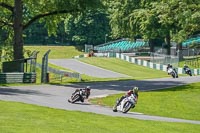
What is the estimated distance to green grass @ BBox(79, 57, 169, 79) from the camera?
62.8 metres

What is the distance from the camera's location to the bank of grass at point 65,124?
14477 mm

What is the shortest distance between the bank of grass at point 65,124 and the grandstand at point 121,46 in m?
72.8

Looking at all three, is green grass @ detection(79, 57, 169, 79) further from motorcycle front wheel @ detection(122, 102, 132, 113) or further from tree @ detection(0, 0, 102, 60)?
motorcycle front wheel @ detection(122, 102, 132, 113)

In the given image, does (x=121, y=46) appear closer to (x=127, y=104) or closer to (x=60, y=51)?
(x=60, y=51)

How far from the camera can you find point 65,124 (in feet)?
53.0

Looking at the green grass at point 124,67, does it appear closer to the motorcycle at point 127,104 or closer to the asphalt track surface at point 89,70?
the asphalt track surface at point 89,70

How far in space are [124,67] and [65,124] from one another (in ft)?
176

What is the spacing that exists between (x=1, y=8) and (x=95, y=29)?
198ft

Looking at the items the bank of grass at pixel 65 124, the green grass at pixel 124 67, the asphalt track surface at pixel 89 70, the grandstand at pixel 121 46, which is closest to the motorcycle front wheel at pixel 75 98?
the bank of grass at pixel 65 124

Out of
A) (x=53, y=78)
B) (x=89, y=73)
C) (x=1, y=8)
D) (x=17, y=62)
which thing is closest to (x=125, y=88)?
(x=17, y=62)

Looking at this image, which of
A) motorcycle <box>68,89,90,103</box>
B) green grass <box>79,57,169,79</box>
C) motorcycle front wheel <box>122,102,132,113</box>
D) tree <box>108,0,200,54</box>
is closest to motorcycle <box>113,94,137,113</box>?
motorcycle front wheel <box>122,102,132,113</box>

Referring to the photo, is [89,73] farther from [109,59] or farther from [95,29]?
[95,29]

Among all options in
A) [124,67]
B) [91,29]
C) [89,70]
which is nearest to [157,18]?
[124,67]

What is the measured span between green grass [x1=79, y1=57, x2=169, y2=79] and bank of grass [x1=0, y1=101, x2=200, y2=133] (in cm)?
4101
